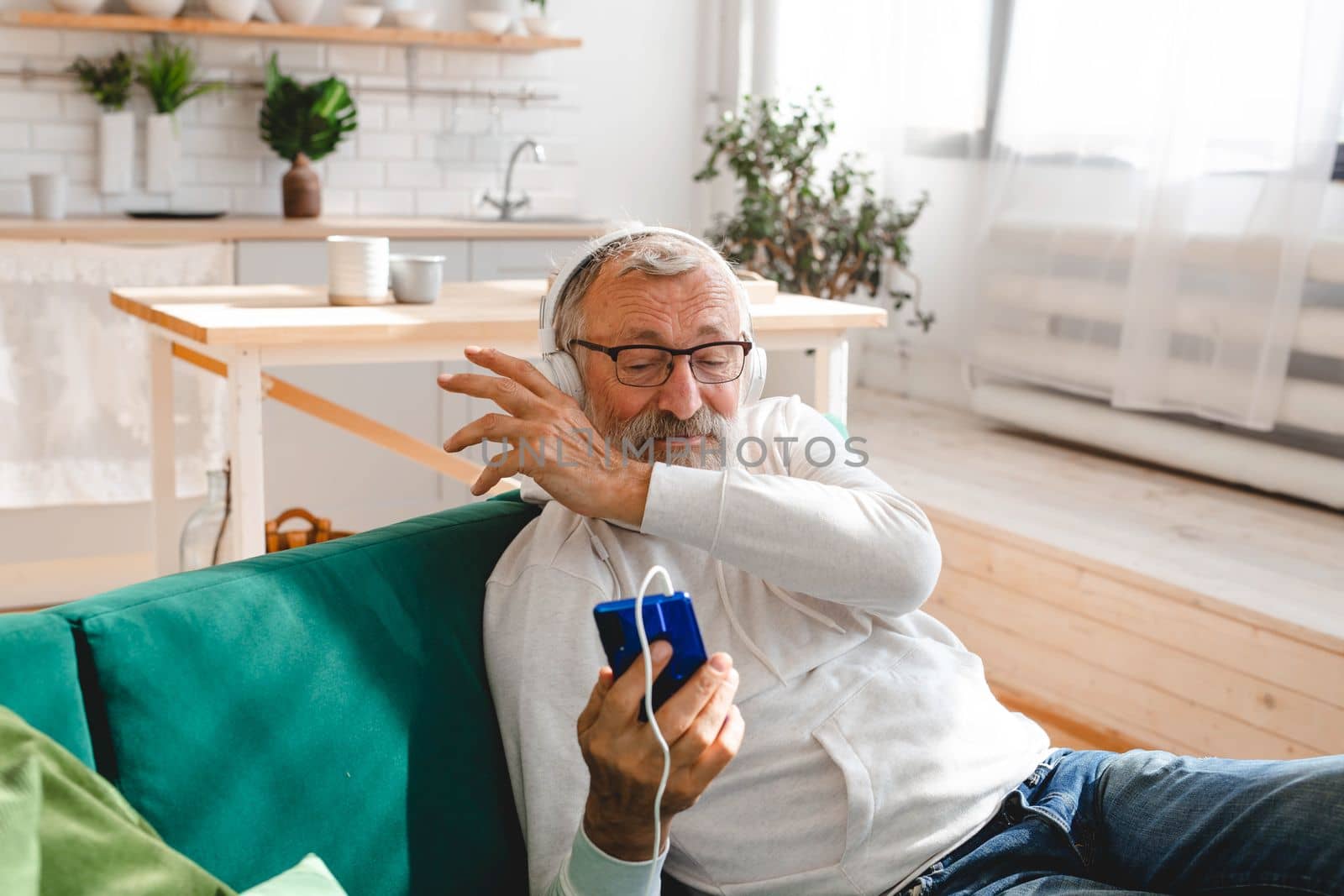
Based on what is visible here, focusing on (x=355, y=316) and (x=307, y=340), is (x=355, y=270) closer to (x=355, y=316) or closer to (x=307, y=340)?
(x=355, y=316)

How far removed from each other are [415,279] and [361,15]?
2.49 meters

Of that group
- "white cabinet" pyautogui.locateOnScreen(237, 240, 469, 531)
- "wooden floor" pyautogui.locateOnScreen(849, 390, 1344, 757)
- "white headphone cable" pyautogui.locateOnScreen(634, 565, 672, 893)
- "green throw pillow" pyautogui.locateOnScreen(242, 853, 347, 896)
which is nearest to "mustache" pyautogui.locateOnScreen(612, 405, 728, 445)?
"white headphone cable" pyautogui.locateOnScreen(634, 565, 672, 893)

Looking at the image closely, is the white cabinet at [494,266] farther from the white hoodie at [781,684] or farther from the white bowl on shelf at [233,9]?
the white hoodie at [781,684]

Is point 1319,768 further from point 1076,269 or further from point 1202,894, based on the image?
point 1076,269

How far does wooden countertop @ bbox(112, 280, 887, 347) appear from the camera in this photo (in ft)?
7.93

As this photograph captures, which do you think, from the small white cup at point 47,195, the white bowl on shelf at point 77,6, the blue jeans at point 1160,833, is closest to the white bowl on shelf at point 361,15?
the white bowl on shelf at point 77,6

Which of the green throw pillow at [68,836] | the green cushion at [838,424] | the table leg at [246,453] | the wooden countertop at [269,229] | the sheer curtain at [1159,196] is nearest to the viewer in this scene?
the green throw pillow at [68,836]

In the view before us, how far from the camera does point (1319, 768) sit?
1493 millimetres

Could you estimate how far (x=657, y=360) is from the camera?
1.70 m

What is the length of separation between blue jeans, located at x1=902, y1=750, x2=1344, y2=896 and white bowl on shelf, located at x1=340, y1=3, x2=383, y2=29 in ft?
13.2

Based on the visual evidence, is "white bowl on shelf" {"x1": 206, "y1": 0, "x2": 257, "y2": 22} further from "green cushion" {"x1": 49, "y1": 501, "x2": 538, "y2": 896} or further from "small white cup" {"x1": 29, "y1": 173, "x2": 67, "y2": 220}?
"green cushion" {"x1": 49, "y1": 501, "x2": 538, "y2": 896}

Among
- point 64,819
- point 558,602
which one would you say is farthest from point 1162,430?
point 64,819

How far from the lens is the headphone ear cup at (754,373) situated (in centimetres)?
181

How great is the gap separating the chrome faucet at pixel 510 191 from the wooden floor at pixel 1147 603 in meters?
1.83
